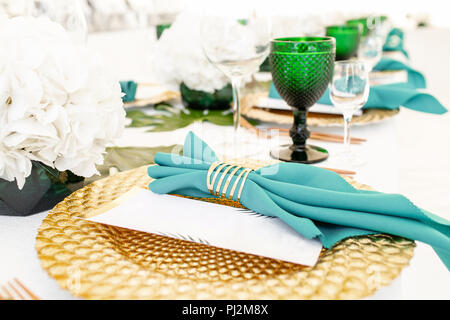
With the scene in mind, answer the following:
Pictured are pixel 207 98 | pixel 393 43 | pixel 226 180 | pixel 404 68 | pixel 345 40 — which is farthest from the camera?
pixel 393 43

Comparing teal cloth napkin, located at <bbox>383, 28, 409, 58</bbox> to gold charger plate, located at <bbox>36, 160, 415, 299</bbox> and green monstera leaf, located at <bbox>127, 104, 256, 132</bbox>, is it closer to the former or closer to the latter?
green monstera leaf, located at <bbox>127, 104, 256, 132</bbox>

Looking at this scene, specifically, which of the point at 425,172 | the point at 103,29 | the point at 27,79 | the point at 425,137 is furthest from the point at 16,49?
the point at 103,29

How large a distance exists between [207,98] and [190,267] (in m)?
0.74

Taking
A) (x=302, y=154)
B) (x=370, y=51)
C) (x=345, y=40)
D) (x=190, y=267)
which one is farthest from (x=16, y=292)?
(x=370, y=51)

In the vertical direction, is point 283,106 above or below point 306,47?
below

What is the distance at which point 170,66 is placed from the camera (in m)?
1.09

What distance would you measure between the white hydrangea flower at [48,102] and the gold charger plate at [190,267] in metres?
0.09

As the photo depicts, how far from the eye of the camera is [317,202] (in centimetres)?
49

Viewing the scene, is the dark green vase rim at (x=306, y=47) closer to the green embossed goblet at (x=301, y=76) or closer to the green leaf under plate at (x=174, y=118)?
the green embossed goblet at (x=301, y=76)

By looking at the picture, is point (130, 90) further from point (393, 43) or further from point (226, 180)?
point (393, 43)

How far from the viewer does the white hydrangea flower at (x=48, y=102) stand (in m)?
0.52

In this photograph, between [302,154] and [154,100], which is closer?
[302,154]

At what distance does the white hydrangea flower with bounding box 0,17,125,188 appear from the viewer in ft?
1.72
